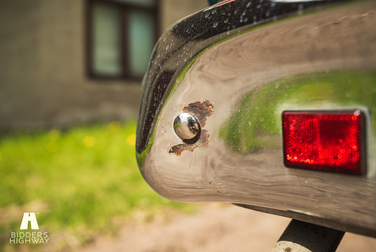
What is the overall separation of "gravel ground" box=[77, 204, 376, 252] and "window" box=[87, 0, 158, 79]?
435 centimetres

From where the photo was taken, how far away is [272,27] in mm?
585

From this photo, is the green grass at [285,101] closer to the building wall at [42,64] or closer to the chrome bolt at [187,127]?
the chrome bolt at [187,127]

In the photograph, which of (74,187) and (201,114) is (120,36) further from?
(201,114)

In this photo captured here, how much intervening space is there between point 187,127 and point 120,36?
593cm

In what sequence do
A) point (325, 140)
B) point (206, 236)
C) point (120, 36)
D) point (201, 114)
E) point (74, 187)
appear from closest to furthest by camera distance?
point (325, 140)
point (201, 114)
point (206, 236)
point (74, 187)
point (120, 36)

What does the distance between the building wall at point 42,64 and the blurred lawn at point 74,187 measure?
1226mm

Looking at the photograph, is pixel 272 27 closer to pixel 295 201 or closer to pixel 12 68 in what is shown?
pixel 295 201

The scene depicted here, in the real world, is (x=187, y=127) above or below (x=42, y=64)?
below

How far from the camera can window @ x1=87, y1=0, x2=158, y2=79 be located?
18.7 ft

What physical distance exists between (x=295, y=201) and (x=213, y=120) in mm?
259

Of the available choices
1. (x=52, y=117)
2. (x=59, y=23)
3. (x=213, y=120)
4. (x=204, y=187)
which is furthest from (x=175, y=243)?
(x=59, y=23)

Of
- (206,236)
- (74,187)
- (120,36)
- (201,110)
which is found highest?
(120,36)

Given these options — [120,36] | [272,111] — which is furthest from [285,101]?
[120,36]

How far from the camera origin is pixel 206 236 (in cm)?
190
